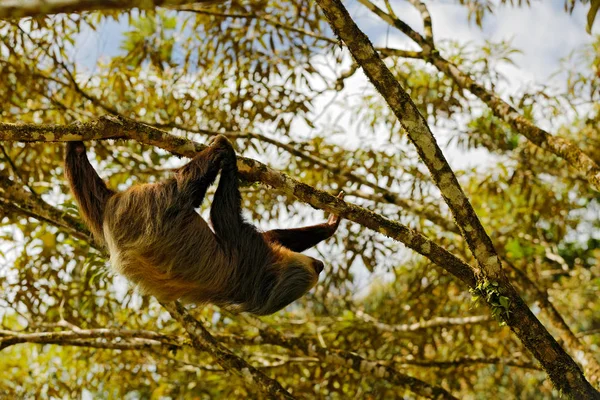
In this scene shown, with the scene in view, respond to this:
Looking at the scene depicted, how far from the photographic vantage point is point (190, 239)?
4562 millimetres

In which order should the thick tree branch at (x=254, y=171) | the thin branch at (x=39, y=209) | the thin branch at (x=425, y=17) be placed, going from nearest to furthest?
the thick tree branch at (x=254, y=171)
the thin branch at (x=39, y=209)
the thin branch at (x=425, y=17)

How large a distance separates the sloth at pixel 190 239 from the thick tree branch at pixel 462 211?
1.14 meters

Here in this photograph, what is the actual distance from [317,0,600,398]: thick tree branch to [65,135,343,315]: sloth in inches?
44.7

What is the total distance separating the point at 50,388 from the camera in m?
6.79

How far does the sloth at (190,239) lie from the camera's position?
4.36 meters

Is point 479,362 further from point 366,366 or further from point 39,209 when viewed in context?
point 39,209

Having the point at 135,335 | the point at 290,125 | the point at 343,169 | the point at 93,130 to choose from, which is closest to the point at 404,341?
the point at 343,169

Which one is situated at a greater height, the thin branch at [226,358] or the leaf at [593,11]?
the leaf at [593,11]

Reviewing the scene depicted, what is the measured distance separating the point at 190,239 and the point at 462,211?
1917 mm

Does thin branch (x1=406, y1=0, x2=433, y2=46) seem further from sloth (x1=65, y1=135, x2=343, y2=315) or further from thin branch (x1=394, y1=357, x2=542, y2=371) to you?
→ thin branch (x1=394, y1=357, x2=542, y2=371)

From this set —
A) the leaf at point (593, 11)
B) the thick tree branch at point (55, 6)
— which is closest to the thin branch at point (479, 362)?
the leaf at point (593, 11)

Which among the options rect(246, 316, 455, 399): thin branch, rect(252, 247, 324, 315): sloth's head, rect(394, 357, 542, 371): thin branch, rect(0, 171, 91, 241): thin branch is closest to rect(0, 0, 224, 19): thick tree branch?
rect(252, 247, 324, 315): sloth's head

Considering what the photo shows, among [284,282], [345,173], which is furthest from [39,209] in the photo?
[345,173]

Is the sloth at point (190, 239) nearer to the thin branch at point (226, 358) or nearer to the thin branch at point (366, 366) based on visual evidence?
the thin branch at point (226, 358)
